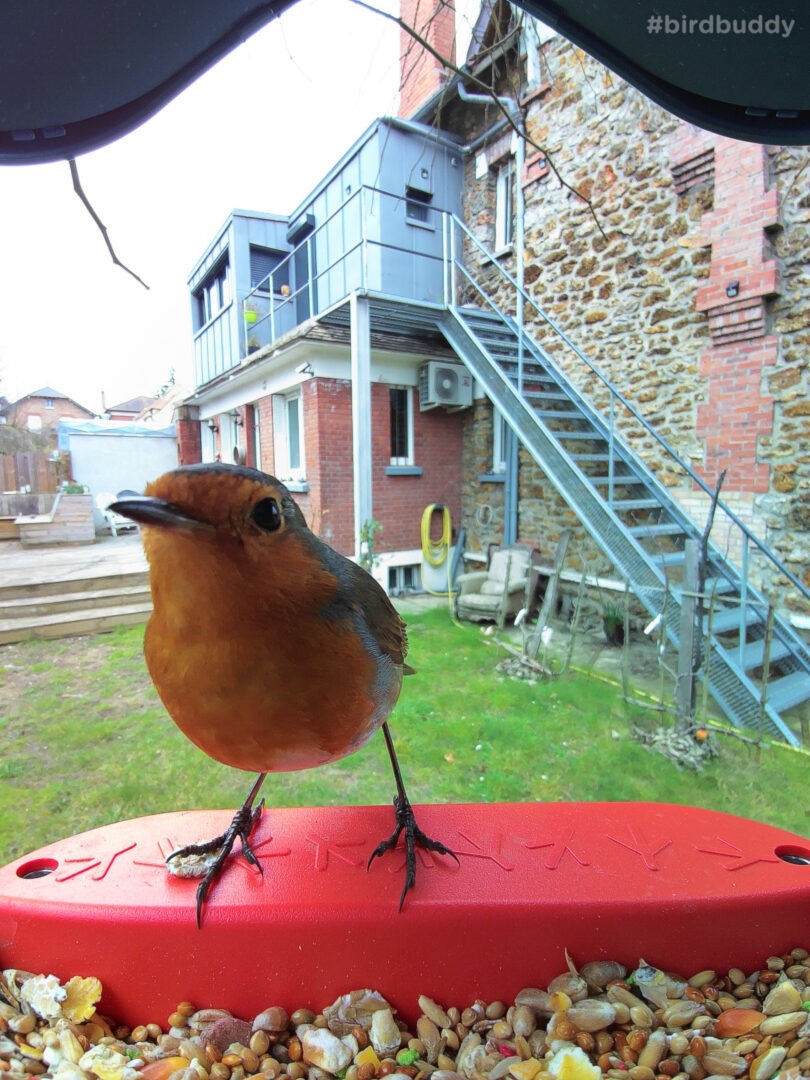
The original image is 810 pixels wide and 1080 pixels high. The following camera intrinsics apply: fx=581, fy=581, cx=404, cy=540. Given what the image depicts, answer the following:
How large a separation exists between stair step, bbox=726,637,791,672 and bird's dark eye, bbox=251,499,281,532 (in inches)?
139

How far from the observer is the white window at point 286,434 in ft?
25.7

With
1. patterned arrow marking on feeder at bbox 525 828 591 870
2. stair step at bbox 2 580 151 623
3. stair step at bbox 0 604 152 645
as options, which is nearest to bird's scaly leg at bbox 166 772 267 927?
patterned arrow marking on feeder at bbox 525 828 591 870

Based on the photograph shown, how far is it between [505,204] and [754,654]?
18.0ft

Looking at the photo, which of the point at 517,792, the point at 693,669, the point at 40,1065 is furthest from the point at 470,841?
the point at 693,669

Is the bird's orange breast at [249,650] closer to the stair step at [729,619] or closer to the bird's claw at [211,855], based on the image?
the bird's claw at [211,855]

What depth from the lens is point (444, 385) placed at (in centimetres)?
709

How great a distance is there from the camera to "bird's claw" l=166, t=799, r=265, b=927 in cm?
97

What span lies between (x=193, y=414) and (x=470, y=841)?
11904 millimetres

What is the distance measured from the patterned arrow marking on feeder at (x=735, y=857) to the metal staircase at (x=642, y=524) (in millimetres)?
2157

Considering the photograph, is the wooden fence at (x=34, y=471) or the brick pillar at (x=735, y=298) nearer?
the brick pillar at (x=735, y=298)

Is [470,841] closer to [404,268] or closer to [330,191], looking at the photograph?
[404,268]

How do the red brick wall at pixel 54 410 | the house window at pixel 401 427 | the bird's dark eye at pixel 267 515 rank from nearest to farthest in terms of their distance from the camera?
the bird's dark eye at pixel 267 515 → the house window at pixel 401 427 → the red brick wall at pixel 54 410

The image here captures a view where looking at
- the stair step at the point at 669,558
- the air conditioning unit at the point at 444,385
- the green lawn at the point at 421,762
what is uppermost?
the air conditioning unit at the point at 444,385

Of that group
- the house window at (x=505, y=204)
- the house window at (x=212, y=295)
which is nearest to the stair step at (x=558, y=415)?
the house window at (x=505, y=204)
